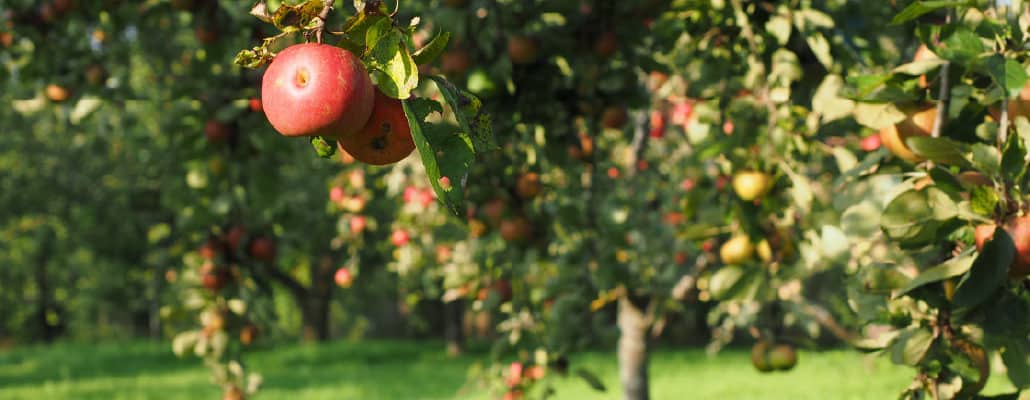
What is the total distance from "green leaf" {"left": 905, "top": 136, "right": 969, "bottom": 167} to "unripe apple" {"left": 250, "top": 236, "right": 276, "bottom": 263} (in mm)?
2696

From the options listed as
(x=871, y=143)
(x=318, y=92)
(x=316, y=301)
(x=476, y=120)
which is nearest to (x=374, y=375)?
(x=316, y=301)

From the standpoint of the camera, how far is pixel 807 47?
305 cm

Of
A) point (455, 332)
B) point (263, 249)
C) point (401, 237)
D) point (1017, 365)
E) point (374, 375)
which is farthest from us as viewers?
point (455, 332)

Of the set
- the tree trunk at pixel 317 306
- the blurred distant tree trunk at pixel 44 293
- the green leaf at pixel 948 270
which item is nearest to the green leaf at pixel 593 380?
the green leaf at pixel 948 270

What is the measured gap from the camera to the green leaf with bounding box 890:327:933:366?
1940mm

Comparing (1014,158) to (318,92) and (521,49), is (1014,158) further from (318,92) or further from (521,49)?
(521,49)

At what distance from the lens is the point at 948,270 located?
1.77 metres

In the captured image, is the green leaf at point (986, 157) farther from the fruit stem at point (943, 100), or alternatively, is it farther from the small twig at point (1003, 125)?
the fruit stem at point (943, 100)

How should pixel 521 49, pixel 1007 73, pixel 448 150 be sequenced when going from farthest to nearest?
pixel 521 49 < pixel 1007 73 < pixel 448 150

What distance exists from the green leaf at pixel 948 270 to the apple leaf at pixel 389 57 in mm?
1132

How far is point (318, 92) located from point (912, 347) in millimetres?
1423

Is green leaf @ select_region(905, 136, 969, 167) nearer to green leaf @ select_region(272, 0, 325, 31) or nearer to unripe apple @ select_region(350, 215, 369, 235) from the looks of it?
green leaf @ select_region(272, 0, 325, 31)

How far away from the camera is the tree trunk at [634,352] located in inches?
206

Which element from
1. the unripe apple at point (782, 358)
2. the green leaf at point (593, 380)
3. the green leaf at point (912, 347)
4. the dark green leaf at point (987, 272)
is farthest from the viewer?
the green leaf at point (593, 380)
